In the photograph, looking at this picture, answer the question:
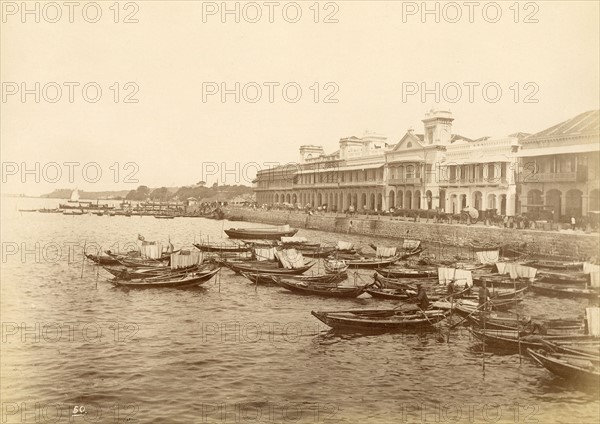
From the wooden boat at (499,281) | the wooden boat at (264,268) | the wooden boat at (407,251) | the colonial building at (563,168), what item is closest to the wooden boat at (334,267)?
the wooden boat at (264,268)

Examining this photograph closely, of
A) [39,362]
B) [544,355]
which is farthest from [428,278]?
[39,362]

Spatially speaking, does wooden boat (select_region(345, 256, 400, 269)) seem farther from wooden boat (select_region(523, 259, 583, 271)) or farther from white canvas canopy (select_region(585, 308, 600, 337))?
white canvas canopy (select_region(585, 308, 600, 337))

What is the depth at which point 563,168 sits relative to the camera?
3953 centimetres

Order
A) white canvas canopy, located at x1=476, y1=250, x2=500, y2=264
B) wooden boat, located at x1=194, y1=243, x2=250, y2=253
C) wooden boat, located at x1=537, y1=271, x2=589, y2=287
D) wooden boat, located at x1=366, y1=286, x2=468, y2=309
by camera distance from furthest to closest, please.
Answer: wooden boat, located at x1=194, y1=243, x2=250, y2=253 < white canvas canopy, located at x1=476, y1=250, x2=500, y2=264 < wooden boat, located at x1=537, y1=271, x2=589, y2=287 < wooden boat, located at x1=366, y1=286, x2=468, y2=309

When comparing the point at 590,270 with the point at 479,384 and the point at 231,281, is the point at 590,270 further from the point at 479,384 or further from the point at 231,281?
the point at 231,281

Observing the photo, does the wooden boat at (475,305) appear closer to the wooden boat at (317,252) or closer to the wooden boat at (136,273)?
the wooden boat at (136,273)

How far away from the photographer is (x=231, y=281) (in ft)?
106

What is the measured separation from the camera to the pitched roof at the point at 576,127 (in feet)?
118

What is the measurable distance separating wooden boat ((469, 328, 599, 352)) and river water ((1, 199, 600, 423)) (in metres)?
0.44

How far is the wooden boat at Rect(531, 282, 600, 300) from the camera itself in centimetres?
2630

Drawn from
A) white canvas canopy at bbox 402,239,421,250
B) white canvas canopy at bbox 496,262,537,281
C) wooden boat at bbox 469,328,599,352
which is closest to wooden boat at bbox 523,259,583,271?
white canvas canopy at bbox 496,262,537,281

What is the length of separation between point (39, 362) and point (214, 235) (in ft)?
161

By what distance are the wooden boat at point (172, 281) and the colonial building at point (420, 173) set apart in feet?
82.7

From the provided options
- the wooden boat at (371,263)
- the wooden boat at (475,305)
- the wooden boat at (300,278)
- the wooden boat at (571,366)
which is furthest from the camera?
the wooden boat at (371,263)
